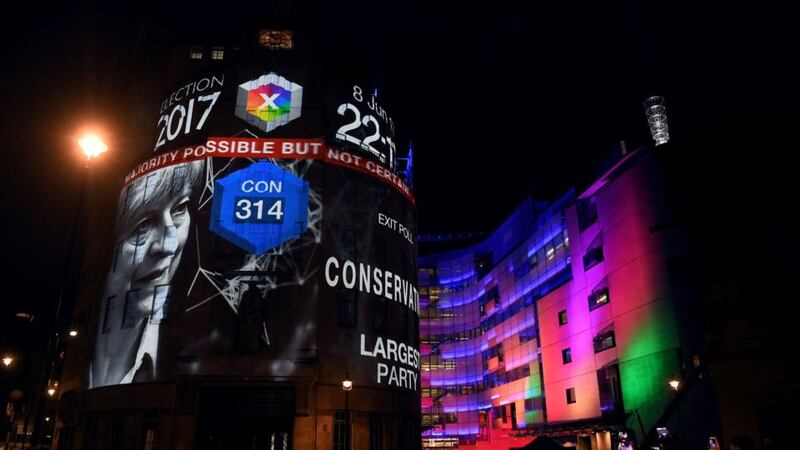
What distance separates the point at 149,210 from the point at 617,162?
38.8m

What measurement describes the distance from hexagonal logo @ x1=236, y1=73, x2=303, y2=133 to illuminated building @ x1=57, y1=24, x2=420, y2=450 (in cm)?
11

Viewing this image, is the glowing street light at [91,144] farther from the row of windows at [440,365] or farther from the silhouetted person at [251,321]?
the row of windows at [440,365]

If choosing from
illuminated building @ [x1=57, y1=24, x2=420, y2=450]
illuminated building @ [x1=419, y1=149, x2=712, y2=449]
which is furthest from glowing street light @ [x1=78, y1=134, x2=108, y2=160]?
illuminated building @ [x1=419, y1=149, x2=712, y2=449]

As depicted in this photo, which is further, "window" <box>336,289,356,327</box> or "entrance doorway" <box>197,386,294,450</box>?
"window" <box>336,289,356,327</box>

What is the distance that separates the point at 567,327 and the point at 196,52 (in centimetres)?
4306

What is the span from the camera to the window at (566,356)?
5592 cm

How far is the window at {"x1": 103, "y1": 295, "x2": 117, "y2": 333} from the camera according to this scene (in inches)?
1500

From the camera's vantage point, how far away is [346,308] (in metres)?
38.2

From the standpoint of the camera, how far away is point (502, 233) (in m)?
82.4

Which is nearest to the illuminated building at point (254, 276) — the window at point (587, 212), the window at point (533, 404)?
the window at point (587, 212)

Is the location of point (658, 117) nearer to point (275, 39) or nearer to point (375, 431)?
point (275, 39)

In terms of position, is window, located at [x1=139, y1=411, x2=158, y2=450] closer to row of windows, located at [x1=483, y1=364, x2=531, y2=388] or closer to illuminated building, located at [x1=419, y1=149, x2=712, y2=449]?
illuminated building, located at [x1=419, y1=149, x2=712, y2=449]

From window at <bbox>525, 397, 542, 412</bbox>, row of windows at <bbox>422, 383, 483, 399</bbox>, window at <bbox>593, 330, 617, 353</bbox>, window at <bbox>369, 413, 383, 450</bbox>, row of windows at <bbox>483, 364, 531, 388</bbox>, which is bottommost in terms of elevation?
window at <bbox>369, 413, 383, 450</bbox>

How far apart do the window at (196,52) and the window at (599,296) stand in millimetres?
39880
